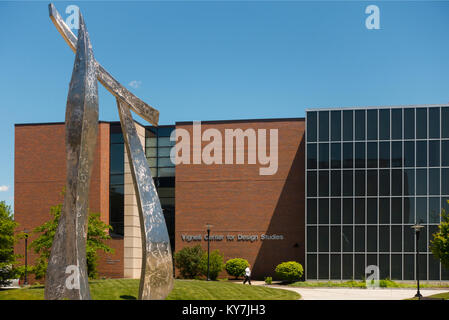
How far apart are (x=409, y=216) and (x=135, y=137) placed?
27812mm

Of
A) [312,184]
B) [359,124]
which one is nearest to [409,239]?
[312,184]

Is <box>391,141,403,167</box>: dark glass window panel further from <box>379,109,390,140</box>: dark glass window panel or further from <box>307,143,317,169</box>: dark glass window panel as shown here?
<box>307,143,317,169</box>: dark glass window panel

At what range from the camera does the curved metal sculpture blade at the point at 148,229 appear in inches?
711

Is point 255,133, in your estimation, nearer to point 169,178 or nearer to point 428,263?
point 169,178

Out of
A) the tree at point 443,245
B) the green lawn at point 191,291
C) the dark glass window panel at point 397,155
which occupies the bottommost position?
the green lawn at point 191,291

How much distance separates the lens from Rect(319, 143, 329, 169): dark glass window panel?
4228 cm

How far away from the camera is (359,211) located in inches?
1633

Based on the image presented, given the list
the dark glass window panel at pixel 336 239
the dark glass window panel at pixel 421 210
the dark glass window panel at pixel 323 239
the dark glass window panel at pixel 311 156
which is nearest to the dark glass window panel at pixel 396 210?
the dark glass window panel at pixel 421 210

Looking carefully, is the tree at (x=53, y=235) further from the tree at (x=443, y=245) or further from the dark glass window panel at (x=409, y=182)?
the dark glass window panel at (x=409, y=182)

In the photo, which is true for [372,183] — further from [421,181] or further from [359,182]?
[421,181]

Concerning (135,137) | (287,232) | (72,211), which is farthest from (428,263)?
(72,211)

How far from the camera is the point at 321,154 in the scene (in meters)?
42.4

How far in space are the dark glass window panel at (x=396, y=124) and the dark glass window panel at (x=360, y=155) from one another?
7.86 ft

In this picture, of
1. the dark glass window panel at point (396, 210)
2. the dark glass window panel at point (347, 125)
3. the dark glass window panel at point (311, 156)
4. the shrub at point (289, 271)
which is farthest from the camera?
the dark glass window panel at point (311, 156)
